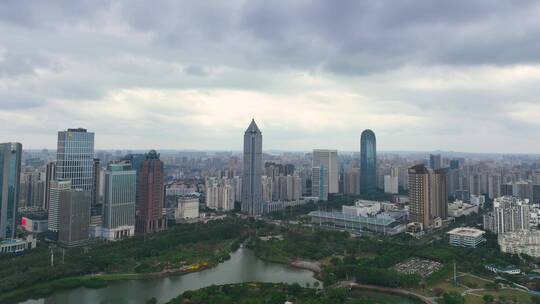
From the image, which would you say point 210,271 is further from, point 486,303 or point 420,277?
point 486,303

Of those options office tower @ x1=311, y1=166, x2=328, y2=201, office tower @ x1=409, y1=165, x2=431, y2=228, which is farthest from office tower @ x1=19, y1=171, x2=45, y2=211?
office tower @ x1=409, y1=165, x2=431, y2=228

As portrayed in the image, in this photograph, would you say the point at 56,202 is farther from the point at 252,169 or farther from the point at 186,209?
the point at 252,169

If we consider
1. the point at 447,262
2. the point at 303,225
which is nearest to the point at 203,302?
the point at 447,262

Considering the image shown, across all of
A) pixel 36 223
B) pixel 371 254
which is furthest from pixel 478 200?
pixel 36 223

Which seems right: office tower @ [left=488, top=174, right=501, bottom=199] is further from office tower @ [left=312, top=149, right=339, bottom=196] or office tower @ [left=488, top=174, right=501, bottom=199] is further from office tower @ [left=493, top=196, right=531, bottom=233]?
office tower @ [left=493, top=196, right=531, bottom=233]

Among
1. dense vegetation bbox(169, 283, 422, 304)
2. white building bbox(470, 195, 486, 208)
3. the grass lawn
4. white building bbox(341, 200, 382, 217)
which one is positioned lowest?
the grass lawn

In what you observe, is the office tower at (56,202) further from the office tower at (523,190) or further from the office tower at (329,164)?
the office tower at (523,190)
